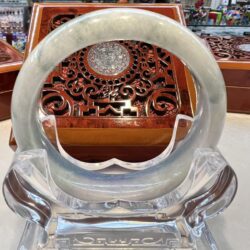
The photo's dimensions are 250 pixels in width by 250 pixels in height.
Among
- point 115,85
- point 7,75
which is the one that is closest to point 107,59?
point 115,85

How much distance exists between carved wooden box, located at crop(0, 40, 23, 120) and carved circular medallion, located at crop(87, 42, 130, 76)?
218 millimetres

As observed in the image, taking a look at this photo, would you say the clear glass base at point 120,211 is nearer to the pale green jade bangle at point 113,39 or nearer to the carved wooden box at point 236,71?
the pale green jade bangle at point 113,39

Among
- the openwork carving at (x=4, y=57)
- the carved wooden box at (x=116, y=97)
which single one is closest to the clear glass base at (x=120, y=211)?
the carved wooden box at (x=116, y=97)

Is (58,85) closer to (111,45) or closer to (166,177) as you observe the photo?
(111,45)

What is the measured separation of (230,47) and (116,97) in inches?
18.2

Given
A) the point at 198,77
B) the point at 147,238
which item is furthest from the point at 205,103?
the point at 147,238

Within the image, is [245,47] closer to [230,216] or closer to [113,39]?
[230,216]

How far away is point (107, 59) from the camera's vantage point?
785mm

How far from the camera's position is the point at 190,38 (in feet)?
1.32

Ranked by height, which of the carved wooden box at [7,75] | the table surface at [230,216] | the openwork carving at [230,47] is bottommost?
the table surface at [230,216]

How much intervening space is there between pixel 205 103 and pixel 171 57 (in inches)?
16.0

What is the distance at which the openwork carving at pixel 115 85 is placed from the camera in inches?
29.4

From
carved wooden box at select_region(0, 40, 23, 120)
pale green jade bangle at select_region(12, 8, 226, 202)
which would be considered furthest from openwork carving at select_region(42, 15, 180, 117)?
pale green jade bangle at select_region(12, 8, 226, 202)

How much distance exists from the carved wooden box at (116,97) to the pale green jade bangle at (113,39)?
0.21 metres
